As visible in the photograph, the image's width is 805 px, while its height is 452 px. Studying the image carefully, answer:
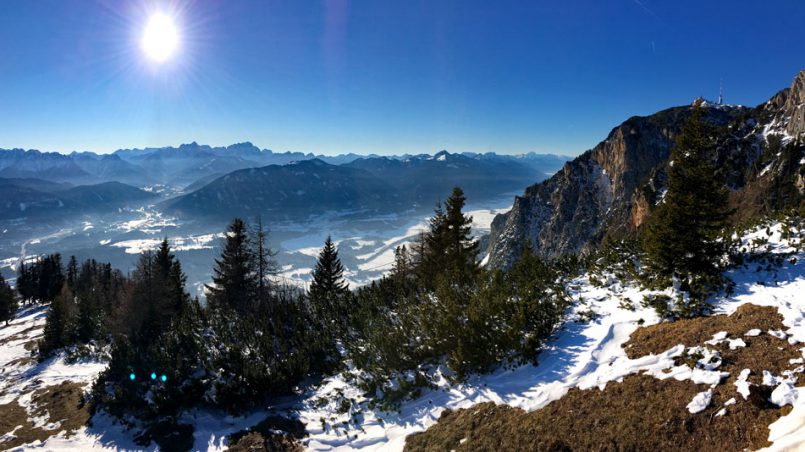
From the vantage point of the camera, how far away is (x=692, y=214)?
12.1 metres

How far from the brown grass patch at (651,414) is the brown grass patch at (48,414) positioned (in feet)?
55.7

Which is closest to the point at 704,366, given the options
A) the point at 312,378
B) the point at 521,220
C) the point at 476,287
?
the point at 476,287

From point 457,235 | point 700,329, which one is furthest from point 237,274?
point 700,329

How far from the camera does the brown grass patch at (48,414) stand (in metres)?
16.0

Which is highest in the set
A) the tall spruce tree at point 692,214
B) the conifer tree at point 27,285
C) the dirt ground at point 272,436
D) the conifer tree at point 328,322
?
the tall spruce tree at point 692,214

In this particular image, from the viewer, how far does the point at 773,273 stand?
11.3m

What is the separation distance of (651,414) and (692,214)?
26.0ft

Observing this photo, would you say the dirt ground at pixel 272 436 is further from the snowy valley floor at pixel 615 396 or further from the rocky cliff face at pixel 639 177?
the rocky cliff face at pixel 639 177

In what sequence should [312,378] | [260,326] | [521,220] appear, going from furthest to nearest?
[521,220] → [260,326] → [312,378]

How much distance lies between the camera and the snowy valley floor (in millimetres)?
6566

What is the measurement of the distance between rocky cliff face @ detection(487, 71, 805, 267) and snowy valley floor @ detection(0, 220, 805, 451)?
255ft

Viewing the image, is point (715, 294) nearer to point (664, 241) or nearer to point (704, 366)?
point (664, 241)

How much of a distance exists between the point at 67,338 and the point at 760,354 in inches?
1715

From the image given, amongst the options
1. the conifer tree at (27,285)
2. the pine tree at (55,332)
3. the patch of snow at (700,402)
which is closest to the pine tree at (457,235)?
the patch of snow at (700,402)
